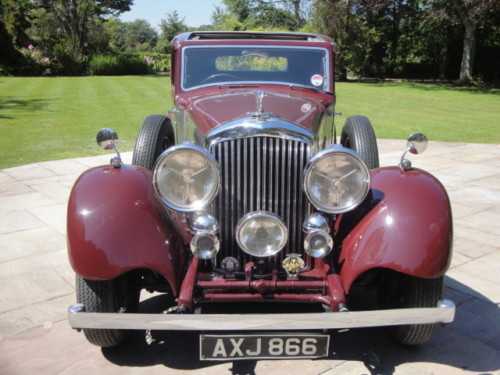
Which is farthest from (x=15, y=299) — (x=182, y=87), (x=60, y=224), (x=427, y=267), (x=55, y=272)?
(x=427, y=267)

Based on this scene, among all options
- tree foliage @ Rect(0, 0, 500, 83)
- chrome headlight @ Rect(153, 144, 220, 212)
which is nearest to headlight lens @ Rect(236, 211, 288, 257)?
chrome headlight @ Rect(153, 144, 220, 212)

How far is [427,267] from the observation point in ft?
7.48

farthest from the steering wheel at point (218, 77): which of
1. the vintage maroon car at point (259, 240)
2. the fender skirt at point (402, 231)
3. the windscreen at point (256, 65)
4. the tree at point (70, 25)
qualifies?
the tree at point (70, 25)

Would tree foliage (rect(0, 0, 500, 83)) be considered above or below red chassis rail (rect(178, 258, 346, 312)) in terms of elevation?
above

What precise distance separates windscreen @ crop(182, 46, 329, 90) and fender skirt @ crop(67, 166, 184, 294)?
5.26 ft

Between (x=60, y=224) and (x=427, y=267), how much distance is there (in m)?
3.65

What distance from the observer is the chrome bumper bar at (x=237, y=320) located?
82.6 inches

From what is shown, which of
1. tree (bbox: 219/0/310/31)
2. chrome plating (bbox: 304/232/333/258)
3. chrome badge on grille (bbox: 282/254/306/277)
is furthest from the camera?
tree (bbox: 219/0/310/31)

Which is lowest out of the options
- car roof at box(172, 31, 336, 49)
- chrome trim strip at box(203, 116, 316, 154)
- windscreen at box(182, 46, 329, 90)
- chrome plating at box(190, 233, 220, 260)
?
chrome plating at box(190, 233, 220, 260)

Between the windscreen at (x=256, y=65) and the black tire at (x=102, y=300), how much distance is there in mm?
1963

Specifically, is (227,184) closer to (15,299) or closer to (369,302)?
(369,302)

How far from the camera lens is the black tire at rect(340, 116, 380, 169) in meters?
3.68

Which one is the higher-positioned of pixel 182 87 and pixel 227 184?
pixel 182 87

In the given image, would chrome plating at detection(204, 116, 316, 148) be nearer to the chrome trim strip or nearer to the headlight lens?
the chrome trim strip
